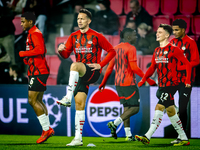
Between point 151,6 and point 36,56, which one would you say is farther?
point 151,6

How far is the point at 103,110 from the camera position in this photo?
6.43 meters

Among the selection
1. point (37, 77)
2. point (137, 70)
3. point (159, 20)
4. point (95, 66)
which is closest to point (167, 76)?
point (137, 70)

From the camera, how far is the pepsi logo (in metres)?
6.40

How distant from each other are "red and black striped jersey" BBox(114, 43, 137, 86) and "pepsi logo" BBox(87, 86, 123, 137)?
0.92 metres

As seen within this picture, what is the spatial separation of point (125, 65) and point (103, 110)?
130 centimetres

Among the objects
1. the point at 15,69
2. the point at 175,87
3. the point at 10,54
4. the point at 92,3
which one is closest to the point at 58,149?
the point at 175,87

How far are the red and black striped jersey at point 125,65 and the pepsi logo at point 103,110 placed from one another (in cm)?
92

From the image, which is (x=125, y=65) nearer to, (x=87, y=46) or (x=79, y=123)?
(x=87, y=46)

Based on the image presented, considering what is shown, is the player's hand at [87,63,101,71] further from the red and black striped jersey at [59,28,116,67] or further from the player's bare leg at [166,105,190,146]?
the player's bare leg at [166,105,190,146]

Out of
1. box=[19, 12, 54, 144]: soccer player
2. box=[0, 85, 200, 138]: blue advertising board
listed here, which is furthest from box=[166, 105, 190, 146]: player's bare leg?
box=[19, 12, 54, 144]: soccer player

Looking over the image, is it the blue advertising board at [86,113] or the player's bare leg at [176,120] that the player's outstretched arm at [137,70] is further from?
the blue advertising board at [86,113]

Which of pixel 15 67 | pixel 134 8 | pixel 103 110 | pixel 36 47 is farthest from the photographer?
pixel 134 8

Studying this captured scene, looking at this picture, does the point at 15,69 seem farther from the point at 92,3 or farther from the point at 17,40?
the point at 92,3

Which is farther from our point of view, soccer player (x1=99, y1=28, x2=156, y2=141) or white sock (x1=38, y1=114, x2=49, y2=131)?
soccer player (x1=99, y1=28, x2=156, y2=141)
